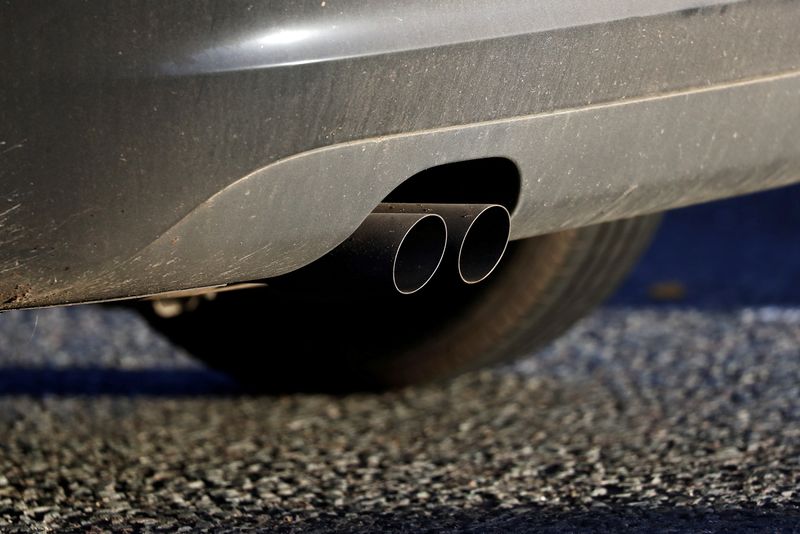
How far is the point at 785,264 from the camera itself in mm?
4328

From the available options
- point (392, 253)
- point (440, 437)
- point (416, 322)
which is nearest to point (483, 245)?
point (392, 253)

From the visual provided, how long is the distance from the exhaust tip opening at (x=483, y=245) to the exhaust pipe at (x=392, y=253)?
6 centimetres

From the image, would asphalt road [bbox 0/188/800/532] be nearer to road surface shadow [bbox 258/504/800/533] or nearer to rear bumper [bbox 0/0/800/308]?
road surface shadow [bbox 258/504/800/533]

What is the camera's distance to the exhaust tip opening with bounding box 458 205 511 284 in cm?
185

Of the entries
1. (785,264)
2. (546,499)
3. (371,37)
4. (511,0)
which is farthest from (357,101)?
(785,264)

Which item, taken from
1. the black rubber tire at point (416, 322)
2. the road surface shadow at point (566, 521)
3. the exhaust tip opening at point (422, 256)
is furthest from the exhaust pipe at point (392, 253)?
the black rubber tire at point (416, 322)

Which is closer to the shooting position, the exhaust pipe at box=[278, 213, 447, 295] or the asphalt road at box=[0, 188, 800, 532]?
the exhaust pipe at box=[278, 213, 447, 295]

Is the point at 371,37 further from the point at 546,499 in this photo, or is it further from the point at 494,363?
the point at 494,363

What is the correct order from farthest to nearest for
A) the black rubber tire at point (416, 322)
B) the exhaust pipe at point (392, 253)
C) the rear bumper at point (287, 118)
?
1. the black rubber tire at point (416, 322)
2. the exhaust pipe at point (392, 253)
3. the rear bumper at point (287, 118)

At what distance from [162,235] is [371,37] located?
0.34 m

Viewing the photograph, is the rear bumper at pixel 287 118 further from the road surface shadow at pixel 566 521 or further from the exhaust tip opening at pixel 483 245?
the road surface shadow at pixel 566 521

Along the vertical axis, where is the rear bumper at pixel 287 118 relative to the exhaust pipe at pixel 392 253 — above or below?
above

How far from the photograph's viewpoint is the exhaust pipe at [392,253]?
1.76 metres

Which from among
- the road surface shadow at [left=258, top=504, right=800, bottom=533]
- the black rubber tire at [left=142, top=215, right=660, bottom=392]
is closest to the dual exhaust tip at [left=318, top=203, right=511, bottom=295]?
the road surface shadow at [left=258, top=504, right=800, bottom=533]
